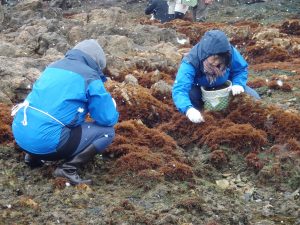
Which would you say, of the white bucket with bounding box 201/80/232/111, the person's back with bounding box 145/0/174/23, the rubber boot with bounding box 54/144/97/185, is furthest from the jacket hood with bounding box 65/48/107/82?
the person's back with bounding box 145/0/174/23

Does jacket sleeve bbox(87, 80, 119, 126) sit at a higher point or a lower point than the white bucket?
higher

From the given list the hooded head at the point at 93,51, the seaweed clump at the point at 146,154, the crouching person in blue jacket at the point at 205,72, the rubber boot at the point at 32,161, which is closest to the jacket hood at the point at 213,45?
the crouching person in blue jacket at the point at 205,72

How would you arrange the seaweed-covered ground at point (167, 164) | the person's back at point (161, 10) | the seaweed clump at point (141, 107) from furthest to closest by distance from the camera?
1. the person's back at point (161, 10)
2. the seaweed clump at point (141, 107)
3. the seaweed-covered ground at point (167, 164)

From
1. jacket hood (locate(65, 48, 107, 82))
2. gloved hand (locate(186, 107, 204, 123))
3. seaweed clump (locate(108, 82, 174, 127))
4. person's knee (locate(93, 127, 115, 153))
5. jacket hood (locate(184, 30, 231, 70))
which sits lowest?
seaweed clump (locate(108, 82, 174, 127))

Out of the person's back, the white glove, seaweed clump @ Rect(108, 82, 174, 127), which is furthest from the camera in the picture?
the person's back

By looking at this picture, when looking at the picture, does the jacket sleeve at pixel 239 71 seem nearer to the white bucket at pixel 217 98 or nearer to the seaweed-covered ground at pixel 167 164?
the white bucket at pixel 217 98

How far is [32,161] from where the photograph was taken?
6.97m

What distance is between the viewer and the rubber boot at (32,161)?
6.92 m

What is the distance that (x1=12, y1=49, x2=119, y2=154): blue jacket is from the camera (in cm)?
637

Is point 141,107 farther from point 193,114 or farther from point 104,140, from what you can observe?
point 104,140

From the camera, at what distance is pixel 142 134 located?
8195 millimetres

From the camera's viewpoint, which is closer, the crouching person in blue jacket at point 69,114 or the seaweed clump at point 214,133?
the crouching person in blue jacket at point 69,114

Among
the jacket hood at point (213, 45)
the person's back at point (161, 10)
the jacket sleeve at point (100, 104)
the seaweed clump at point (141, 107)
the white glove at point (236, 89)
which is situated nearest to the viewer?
→ the jacket sleeve at point (100, 104)

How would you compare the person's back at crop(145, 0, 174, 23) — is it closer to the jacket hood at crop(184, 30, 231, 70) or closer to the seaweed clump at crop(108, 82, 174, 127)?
the seaweed clump at crop(108, 82, 174, 127)
